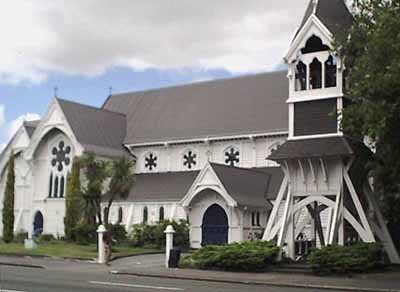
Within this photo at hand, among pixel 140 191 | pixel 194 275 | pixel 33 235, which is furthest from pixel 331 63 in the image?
pixel 33 235

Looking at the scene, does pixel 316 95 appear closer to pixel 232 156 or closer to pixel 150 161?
pixel 232 156

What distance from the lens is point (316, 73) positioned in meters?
34.2

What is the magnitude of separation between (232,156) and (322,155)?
21290 millimetres

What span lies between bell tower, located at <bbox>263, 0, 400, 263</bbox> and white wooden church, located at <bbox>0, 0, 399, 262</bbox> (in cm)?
6

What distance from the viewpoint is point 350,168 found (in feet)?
104

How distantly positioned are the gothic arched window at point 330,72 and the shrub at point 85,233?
20.6 meters

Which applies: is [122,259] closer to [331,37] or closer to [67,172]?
[331,37]

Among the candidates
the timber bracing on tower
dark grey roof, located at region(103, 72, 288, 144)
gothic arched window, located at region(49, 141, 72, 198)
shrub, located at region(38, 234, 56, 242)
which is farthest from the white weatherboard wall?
the timber bracing on tower

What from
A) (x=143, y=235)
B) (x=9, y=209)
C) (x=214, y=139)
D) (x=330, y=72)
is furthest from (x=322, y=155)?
(x=9, y=209)

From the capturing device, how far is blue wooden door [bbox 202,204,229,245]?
4612 cm

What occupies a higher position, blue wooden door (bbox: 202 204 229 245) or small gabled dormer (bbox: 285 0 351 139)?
small gabled dormer (bbox: 285 0 351 139)

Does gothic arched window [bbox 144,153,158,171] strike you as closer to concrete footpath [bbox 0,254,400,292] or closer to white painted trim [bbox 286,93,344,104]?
concrete footpath [bbox 0,254,400,292]

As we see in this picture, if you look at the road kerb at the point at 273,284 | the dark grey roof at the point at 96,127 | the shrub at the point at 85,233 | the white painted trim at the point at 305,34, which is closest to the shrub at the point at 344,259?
the road kerb at the point at 273,284

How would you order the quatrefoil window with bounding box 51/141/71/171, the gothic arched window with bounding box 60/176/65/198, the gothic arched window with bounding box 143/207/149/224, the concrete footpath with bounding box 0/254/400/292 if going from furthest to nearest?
the gothic arched window with bounding box 60/176/65/198 → the quatrefoil window with bounding box 51/141/71/171 → the gothic arched window with bounding box 143/207/149/224 → the concrete footpath with bounding box 0/254/400/292
